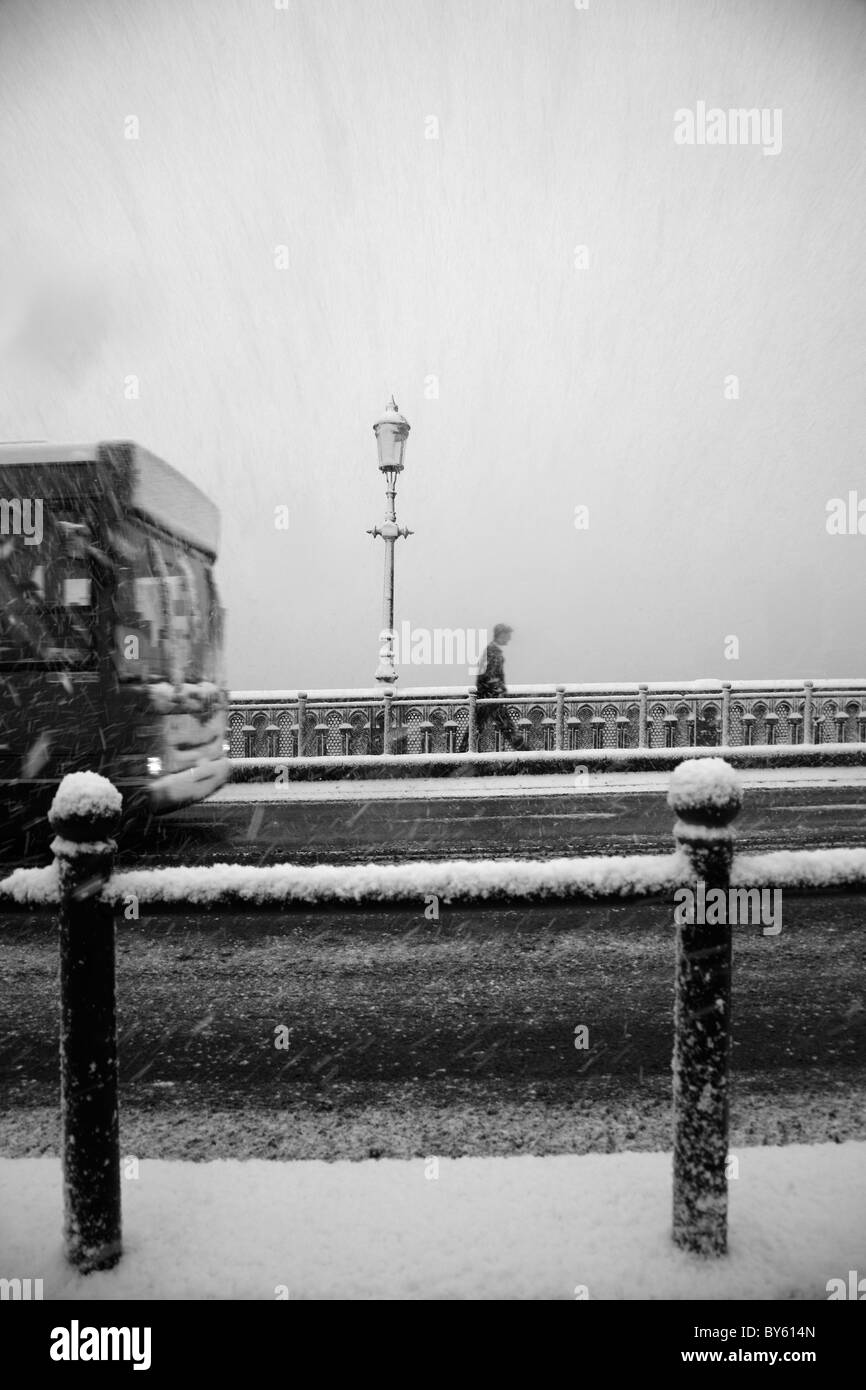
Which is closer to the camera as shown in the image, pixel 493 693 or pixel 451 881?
pixel 451 881

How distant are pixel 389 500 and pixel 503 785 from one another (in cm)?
554

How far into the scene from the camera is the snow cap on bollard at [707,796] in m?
1.68

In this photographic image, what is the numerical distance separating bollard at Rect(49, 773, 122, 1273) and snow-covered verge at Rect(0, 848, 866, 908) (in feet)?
0.32

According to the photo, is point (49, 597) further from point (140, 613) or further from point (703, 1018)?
point (703, 1018)

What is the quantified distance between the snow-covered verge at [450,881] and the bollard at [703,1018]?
0.10 meters

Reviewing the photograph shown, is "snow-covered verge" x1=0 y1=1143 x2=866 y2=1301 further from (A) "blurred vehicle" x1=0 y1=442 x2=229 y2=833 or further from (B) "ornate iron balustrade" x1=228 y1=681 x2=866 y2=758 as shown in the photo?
(B) "ornate iron balustrade" x1=228 y1=681 x2=866 y2=758

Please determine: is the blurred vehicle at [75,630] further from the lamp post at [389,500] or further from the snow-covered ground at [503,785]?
the lamp post at [389,500]

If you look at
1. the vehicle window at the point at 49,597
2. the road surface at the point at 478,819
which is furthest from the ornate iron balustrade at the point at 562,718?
the vehicle window at the point at 49,597

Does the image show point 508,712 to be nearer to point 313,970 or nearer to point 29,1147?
point 313,970

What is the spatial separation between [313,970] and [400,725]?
10.8 meters

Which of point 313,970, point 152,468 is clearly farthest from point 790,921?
point 152,468

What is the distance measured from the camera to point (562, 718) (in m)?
15.3

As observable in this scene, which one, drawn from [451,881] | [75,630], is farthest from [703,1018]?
[75,630]

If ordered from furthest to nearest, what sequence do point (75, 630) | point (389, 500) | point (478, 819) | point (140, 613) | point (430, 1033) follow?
point (389, 500), point (478, 819), point (140, 613), point (75, 630), point (430, 1033)
